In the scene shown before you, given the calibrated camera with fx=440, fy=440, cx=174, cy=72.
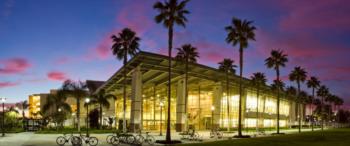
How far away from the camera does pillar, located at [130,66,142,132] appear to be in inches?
2798

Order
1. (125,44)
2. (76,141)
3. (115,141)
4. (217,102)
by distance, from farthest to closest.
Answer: (217,102) < (125,44) < (115,141) < (76,141)

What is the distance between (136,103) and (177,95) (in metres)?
15.1

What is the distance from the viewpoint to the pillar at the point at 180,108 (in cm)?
8396

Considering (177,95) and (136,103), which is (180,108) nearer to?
(177,95)

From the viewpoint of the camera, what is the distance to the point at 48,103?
9431cm

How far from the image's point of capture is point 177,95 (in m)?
86.6

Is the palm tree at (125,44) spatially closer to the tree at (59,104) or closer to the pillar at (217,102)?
the tree at (59,104)

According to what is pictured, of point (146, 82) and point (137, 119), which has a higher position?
point (146, 82)

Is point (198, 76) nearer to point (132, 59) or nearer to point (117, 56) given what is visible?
point (132, 59)

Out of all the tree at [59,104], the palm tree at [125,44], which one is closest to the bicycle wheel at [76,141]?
the palm tree at [125,44]

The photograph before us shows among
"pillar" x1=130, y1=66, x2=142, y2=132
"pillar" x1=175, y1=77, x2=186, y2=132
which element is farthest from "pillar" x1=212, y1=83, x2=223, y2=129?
"pillar" x1=130, y1=66, x2=142, y2=132

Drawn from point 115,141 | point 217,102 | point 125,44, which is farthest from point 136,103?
point 217,102

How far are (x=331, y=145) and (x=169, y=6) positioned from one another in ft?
75.7

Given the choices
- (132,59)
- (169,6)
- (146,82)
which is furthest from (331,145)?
(146,82)
